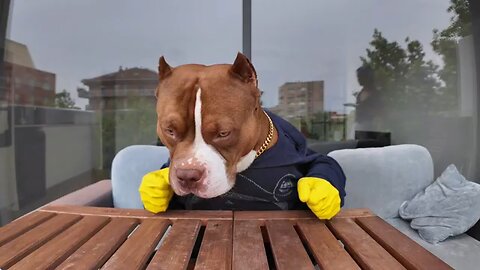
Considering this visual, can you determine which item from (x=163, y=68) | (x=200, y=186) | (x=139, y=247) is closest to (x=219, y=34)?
(x=163, y=68)

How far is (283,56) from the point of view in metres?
4.26

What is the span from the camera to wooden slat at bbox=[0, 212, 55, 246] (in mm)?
831

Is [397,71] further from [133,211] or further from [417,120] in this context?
[133,211]

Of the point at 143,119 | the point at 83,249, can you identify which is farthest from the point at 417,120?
the point at 83,249

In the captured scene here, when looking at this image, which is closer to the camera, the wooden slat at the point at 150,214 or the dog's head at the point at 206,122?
the dog's head at the point at 206,122

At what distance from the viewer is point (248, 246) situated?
2.49 ft

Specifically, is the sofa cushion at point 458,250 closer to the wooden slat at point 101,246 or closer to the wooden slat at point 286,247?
the wooden slat at point 286,247

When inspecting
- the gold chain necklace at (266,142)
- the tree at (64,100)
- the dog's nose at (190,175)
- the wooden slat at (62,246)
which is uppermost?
the tree at (64,100)

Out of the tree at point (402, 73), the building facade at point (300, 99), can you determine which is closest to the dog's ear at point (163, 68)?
the tree at point (402, 73)

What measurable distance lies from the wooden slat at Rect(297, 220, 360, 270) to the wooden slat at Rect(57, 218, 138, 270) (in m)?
0.39

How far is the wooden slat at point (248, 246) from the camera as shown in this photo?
0.68 m

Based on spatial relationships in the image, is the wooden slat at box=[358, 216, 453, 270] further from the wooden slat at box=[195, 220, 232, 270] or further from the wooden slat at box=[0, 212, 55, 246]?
the wooden slat at box=[0, 212, 55, 246]

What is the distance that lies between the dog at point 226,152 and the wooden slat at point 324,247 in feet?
0.21

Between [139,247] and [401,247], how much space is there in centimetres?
52
